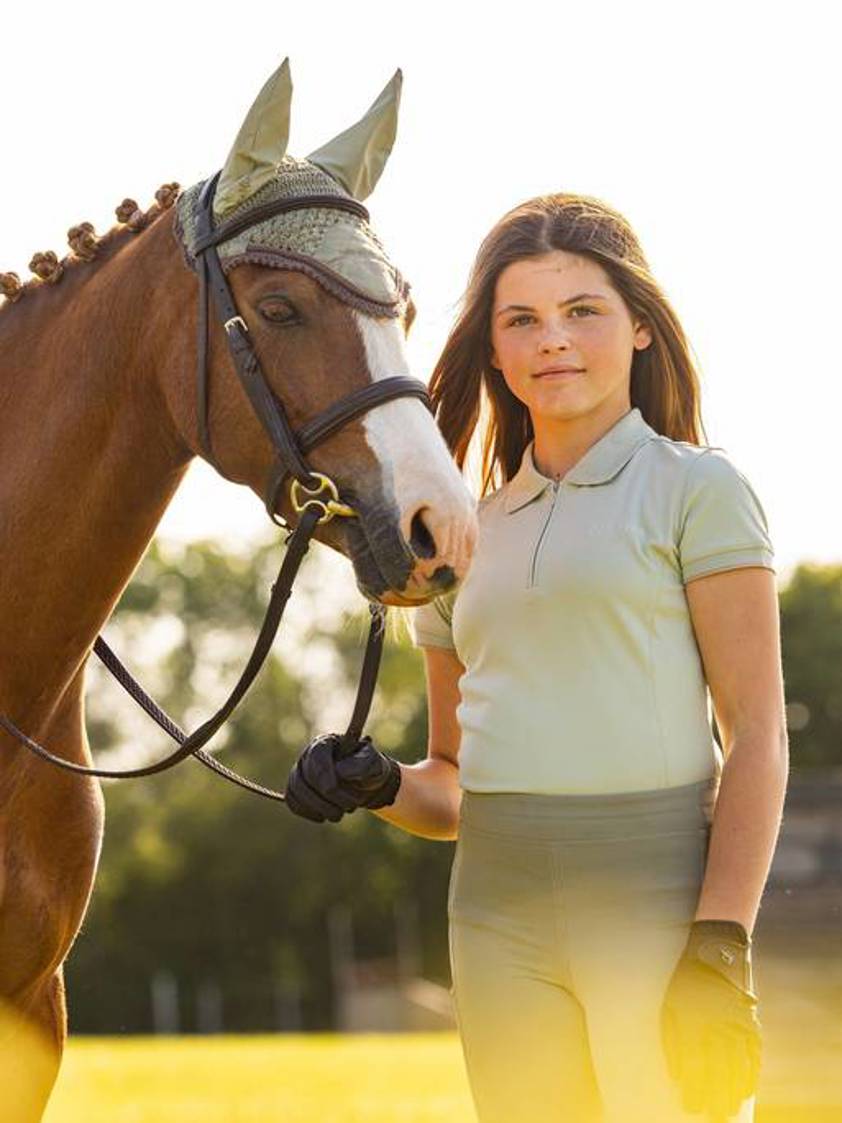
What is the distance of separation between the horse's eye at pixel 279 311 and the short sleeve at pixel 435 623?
2.10 ft

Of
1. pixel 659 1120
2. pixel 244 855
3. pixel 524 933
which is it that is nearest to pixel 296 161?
pixel 524 933

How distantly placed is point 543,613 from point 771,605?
40 cm

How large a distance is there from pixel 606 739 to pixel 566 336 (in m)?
0.75

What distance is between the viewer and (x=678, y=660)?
3074 mm

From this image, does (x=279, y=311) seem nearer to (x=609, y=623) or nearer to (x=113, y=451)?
(x=113, y=451)

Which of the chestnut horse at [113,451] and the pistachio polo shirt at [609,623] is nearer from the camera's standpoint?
the pistachio polo shirt at [609,623]

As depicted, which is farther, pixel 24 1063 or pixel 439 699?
pixel 24 1063

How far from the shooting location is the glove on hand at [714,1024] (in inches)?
109

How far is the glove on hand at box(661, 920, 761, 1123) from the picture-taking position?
2.77 meters

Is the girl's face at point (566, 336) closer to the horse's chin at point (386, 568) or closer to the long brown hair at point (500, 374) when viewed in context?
the long brown hair at point (500, 374)

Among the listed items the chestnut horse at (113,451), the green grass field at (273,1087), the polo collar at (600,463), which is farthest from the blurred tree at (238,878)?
Answer: the polo collar at (600,463)

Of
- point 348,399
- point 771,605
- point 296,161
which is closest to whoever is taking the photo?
point 771,605

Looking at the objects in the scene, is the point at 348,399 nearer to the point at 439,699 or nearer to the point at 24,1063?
the point at 439,699

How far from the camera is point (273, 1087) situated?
1112 centimetres
